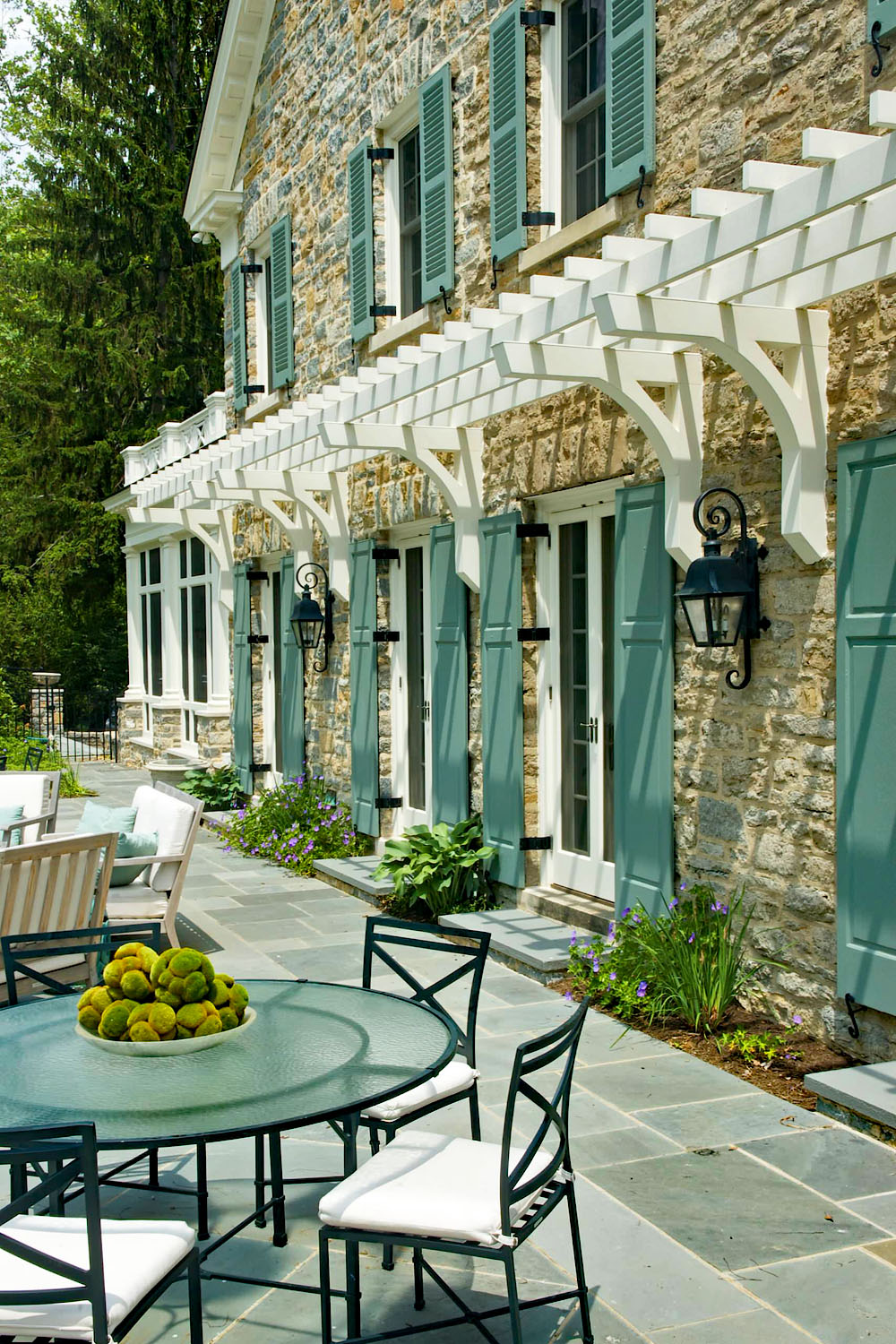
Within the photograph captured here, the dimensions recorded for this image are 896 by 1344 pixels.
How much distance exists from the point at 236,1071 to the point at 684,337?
3.05 meters

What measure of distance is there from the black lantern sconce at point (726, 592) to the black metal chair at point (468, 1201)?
8.08 ft

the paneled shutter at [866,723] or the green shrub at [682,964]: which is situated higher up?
the paneled shutter at [866,723]

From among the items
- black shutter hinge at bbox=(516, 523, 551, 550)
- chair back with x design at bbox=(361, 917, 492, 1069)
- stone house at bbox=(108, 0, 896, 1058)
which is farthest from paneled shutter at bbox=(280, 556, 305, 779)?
chair back with x design at bbox=(361, 917, 492, 1069)

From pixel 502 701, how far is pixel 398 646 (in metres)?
2.14

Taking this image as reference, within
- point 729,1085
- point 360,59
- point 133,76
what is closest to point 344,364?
point 360,59

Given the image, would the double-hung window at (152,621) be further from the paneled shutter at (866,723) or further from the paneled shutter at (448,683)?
the paneled shutter at (866,723)

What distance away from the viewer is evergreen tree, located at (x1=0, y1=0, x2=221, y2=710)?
2194 cm

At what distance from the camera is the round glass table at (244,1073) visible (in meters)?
2.73

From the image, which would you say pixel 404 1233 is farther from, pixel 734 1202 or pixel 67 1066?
pixel 734 1202

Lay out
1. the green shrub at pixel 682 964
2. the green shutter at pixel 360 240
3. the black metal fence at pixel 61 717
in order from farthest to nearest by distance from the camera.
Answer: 1. the black metal fence at pixel 61 717
2. the green shutter at pixel 360 240
3. the green shrub at pixel 682 964

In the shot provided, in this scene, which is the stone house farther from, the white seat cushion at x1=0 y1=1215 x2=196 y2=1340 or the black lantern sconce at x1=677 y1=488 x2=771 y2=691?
the white seat cushion at x1=0 y1=1215 x2=196 y2=1340

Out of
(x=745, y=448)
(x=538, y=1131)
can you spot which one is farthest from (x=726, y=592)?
(x=538, y=1131)

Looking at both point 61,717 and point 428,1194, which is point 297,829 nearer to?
point 428,1194

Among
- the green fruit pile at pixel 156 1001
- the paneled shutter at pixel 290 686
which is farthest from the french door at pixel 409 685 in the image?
the green fruit pile at pixel 156 1001
